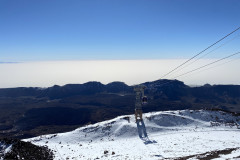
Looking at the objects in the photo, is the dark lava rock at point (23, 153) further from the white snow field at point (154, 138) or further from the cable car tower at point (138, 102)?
the cable car tower at point (138, 102)

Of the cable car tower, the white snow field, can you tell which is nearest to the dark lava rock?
the white snow field

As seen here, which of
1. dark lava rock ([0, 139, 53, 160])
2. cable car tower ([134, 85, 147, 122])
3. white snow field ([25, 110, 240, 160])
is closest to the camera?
dark lava rock ([0, 139, 53, 160])

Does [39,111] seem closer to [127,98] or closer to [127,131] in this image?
[127,98]

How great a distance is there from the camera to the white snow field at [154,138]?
31.6m

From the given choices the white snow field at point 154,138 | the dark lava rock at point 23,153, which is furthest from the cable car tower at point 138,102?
the dark lava rock at point 23,153

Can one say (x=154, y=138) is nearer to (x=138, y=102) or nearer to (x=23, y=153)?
(x=138, y=102)

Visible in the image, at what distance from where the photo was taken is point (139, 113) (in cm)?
5047

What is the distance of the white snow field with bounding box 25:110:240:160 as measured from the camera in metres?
31.6

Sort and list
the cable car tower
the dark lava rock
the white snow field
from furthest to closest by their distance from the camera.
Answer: the cable car tower < the white snow field < the dark lava rock

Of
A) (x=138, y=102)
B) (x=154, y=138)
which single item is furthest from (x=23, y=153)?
(x=138, y=102)

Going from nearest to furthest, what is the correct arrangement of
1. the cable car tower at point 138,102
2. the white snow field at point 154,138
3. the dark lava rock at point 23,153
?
the dark lava rock at point 23,153 < the white snow field at point 154,138 < the cable car tower at point 138,102

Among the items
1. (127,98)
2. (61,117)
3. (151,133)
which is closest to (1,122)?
(61,117)

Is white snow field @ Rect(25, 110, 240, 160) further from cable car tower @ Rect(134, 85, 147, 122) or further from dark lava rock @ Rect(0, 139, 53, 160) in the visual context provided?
dark lava rock @ Rect(0, 139, 53, 160)

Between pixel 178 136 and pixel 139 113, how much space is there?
1223 centimetres
